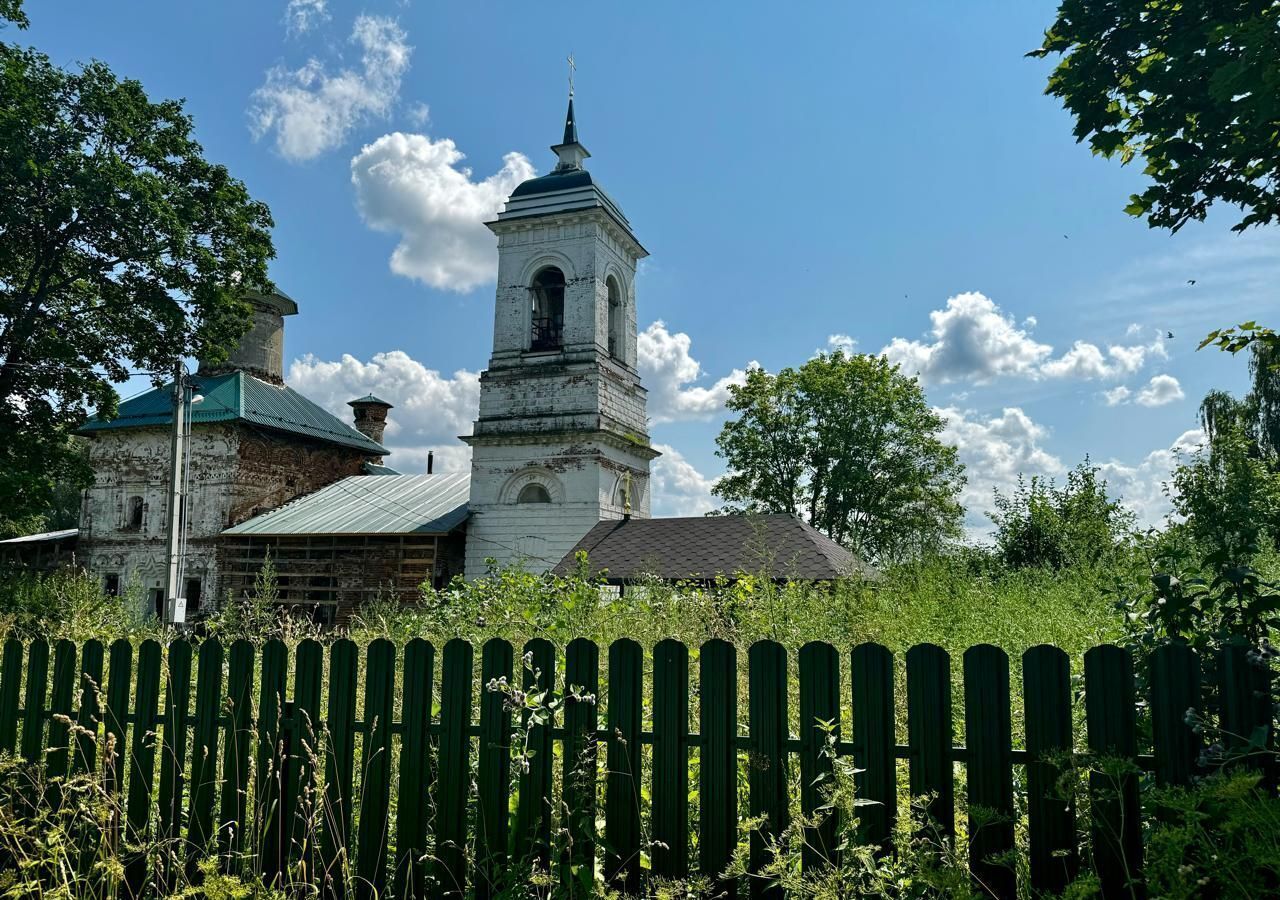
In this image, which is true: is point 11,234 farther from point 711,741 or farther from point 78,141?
point 711,741

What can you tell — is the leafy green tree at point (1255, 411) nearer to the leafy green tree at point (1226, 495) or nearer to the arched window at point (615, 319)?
the leafy green tree at point (1226, 495)

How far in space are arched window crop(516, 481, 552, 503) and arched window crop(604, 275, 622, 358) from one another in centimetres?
447

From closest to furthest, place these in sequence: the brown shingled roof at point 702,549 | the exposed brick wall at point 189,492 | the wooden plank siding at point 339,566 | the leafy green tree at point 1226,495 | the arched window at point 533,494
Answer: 1. the leafy green tree at point 1226,495
2. the brown shingled roof at point 702,549
3. the arched window at point 533,494
4. the wooden plank siding at point 339,566
5. the exposed brick wall at point 189,492

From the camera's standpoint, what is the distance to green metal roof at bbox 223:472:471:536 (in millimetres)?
22062

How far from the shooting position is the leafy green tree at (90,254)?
51.9ft

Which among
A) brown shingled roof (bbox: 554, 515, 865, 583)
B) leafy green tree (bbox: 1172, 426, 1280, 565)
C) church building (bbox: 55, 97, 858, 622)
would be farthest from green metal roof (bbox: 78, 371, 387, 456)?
leafy green tree (bbox: 1172, 426, 1280, 565)

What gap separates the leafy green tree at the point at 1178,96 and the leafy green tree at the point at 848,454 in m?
25.3

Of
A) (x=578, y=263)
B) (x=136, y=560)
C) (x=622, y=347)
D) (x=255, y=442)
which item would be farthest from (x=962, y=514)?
(x=136, y=560)

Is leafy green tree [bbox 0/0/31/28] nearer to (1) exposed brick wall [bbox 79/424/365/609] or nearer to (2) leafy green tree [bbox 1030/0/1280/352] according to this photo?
(1) exposed brick wall [bbox 79/424/365/609]

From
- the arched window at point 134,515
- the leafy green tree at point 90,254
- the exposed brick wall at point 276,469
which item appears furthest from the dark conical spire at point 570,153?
the arched window at point 134,515

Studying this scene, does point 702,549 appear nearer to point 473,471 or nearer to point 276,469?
point 473,471

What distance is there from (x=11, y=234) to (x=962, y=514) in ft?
96.8

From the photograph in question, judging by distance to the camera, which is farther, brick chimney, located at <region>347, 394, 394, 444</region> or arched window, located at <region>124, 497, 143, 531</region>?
brick chimney, located at <region>347, 394, 394, 444</region>

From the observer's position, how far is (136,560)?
24.6 metres
